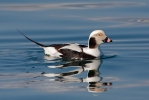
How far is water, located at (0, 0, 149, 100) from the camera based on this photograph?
394 inches

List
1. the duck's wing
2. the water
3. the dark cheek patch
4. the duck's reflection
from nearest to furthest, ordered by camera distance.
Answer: the water < the duck's reflection < the duck's wing < the dark cheek patch

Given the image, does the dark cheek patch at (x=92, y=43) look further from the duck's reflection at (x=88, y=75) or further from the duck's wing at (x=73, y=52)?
the duck's reflection at (x=88, y=75)

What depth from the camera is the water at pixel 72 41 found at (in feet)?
32.9

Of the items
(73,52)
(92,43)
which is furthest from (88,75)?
(92,43)

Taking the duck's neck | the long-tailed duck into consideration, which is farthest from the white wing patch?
the duck's neck

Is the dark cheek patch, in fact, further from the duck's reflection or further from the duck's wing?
the duck's reflection

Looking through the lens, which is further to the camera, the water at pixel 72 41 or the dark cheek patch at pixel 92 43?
the dark cheek patch at pixel 92 43

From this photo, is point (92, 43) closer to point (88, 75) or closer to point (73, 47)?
point (73, 47)

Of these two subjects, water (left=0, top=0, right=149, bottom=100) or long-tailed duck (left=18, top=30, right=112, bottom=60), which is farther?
long-tailed duck (left=18, top=30, right=112, bottom=60)

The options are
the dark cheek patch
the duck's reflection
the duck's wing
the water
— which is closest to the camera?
the water

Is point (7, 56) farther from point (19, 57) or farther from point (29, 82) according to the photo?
point (29, 82)

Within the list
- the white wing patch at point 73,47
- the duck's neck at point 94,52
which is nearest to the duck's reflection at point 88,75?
the duck's neck at point 94,52

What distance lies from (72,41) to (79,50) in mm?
1883

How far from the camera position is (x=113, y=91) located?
389 inches
